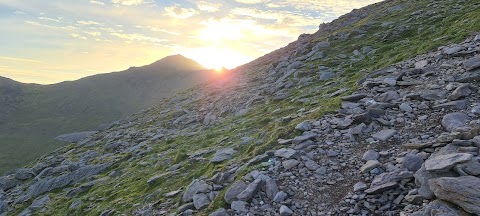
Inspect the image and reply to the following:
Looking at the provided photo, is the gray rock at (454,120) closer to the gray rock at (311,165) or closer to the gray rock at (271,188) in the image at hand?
the gray rock at (311,165)

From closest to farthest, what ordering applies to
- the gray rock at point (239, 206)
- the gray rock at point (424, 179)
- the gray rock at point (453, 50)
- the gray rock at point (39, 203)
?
the gray rock at point (424, 179), the gray rock at point (239, 206), the gray rock at point (453, 50), the gray rock at point (39, 203)

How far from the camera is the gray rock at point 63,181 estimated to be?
29641mm

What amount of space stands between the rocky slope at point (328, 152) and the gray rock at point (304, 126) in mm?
72

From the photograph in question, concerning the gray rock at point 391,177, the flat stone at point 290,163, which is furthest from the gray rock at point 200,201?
the gray rock at point 391,177

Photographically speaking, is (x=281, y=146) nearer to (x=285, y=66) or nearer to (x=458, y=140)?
(x=458, y=140)

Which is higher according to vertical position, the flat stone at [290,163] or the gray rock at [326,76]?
the gray rock at [326,76]

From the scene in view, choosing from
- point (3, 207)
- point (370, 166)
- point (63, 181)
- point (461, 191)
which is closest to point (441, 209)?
point (461, 191)

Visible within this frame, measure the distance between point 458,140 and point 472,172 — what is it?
1.85 meters

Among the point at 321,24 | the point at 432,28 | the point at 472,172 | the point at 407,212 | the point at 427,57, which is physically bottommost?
the point at 407,212

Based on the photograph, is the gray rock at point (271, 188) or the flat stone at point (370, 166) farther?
the gray rock at point (271, 188)

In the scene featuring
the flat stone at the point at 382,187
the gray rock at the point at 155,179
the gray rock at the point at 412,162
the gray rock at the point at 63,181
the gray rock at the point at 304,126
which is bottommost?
the gray rock at the point at 63,181

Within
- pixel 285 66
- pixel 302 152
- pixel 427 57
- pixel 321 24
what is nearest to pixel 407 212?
pixel 302 152

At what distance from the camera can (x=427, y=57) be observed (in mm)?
20641

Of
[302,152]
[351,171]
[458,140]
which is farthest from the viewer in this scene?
[302,152]
